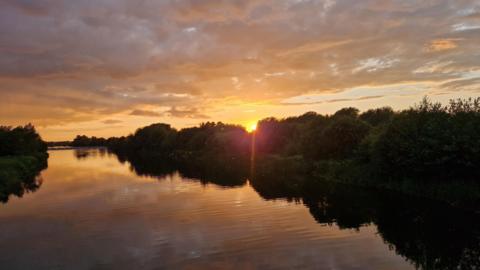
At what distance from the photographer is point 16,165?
7338 cm

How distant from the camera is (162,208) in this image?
1629 inches

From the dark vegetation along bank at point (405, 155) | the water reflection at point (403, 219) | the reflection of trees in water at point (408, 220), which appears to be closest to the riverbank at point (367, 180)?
the dark vegetation along bank at point (405, 155)

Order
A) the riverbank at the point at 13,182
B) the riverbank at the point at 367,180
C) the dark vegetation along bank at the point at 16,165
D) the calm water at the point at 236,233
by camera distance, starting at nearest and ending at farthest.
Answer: the calm water at the point at 236,233, the riverbank at the point at 367,180, the riverbank at the point at 13,182, the dark vegetation along bank at the point at 16,165

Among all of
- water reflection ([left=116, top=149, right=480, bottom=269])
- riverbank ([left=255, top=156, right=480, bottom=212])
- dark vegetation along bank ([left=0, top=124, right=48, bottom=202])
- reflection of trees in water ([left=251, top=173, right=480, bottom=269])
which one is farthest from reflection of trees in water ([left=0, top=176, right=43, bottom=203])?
riverbank ([left=255, top=156, right=480, bottom=212])

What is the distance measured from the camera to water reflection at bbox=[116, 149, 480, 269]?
24625 millimetres

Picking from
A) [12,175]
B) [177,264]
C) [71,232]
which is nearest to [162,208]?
[71,232]

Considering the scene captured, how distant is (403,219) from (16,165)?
65386 mm

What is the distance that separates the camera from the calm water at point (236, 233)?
23.6m

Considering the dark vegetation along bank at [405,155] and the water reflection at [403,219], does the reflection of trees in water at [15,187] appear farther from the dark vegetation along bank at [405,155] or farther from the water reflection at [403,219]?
the dark vegetation along bank at [405,155]

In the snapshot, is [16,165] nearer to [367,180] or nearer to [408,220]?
[367,180]

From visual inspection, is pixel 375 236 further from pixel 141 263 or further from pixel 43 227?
pixel 43 227

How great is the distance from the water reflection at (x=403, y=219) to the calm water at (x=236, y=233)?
8 cm

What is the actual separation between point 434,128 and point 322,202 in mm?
13719

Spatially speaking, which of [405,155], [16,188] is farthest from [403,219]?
[16,188]
